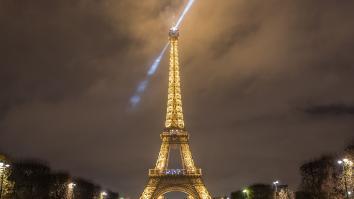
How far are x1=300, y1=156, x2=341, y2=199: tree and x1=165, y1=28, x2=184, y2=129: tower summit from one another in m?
31.7

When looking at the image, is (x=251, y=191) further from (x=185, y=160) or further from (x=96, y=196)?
(x=96, y=196)

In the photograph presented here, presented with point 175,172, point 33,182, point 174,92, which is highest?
point 174,92

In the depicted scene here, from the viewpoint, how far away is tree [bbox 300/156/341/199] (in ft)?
231

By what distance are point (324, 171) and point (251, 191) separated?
101 feet

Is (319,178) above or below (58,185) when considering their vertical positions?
above

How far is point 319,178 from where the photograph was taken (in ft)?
259

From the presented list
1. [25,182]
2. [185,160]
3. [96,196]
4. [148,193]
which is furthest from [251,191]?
[25,182]

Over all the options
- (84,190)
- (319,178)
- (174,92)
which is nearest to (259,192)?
(319,178)

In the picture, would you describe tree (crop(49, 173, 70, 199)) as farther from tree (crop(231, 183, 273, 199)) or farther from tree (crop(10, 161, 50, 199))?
tree (crop(231, 183, 273, 199))

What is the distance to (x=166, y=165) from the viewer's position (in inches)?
4011

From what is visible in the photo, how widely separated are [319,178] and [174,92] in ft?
133

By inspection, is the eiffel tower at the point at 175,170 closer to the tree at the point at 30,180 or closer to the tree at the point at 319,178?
the tree at the point at 319,178

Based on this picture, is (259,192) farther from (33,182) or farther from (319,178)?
(33,182)

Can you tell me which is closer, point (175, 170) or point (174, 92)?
point (175, 170)
